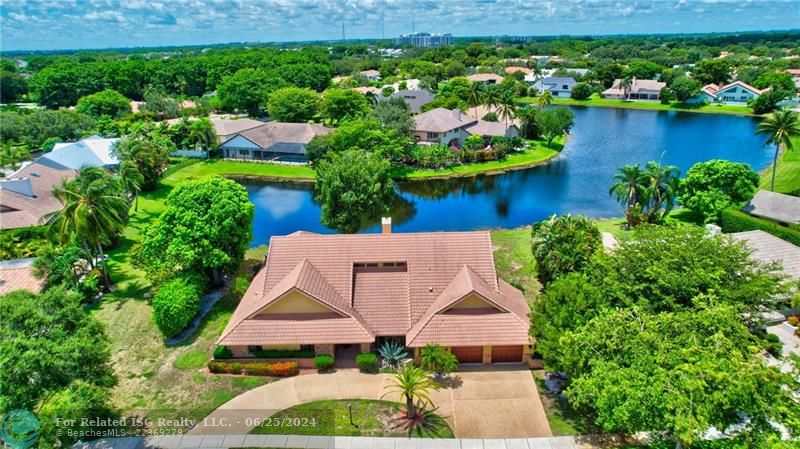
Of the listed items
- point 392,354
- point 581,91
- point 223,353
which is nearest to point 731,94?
point 581,91

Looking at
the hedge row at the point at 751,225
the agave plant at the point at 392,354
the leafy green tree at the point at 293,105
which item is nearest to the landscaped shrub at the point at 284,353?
the agave plant at the point at 392,354

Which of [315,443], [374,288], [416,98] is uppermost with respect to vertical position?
[416,98]

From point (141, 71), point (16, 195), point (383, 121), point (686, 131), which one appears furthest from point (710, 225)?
point (141, 71)

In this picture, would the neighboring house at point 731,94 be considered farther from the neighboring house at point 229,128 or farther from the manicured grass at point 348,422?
the manicured grass at point 348,422

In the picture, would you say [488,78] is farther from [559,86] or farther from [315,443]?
[315,443]

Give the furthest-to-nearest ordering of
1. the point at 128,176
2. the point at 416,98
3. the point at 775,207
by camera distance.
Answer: the point at 416,98 < the point at 128,176 < the point at 775,207

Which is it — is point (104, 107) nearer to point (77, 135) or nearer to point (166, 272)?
point (77, 135)
